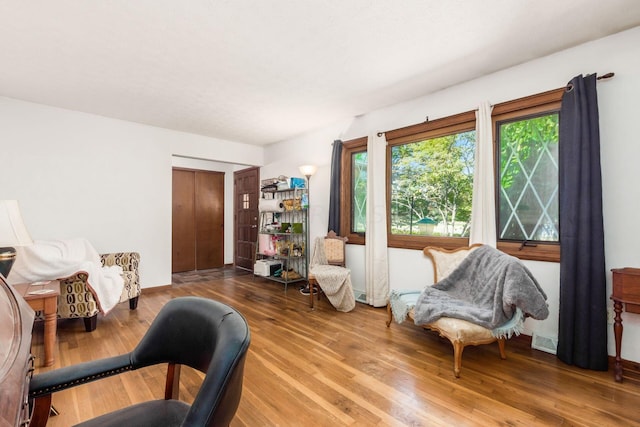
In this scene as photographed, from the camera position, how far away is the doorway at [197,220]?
594 centimetres

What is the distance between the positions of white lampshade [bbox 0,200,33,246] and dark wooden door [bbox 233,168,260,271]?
378 cm

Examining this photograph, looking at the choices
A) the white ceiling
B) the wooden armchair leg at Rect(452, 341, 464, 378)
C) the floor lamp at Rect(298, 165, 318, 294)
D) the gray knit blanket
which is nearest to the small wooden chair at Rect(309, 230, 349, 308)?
the floor lamp at Rect(298, 165, 318, 294)

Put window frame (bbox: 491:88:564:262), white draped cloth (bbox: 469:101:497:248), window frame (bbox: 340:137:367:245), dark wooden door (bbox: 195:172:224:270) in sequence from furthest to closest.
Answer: dark wooden door (bbox: 195:172:224:270)
window frame (bbox: 340:137:367:245)
white draped cloth (bbox: 469:101:497:248)
window frame (bbox: 491:88:564:262)

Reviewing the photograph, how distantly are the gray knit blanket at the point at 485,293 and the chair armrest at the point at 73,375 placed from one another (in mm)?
2120

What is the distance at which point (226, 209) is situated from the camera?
669 cm

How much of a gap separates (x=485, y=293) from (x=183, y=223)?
18.3ft

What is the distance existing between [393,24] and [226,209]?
545cm

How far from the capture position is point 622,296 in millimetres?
2027

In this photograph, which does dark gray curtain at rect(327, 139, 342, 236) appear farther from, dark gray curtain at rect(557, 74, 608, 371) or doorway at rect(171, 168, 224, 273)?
doorway at rect(171, 168, 224, 273)

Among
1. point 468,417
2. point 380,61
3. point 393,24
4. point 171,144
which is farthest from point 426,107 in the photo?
point 171,144

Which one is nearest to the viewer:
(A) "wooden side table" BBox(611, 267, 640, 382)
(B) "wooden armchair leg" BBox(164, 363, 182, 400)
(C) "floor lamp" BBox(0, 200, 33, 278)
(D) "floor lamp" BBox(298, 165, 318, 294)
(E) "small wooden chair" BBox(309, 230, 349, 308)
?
(B) "wooden armchair leg" BBox(164, 363, 182, 400)

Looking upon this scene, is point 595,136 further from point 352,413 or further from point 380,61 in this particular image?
point 352,413

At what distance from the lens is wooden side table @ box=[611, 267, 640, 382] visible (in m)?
1.98

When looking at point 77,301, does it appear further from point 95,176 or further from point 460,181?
point 460,181
